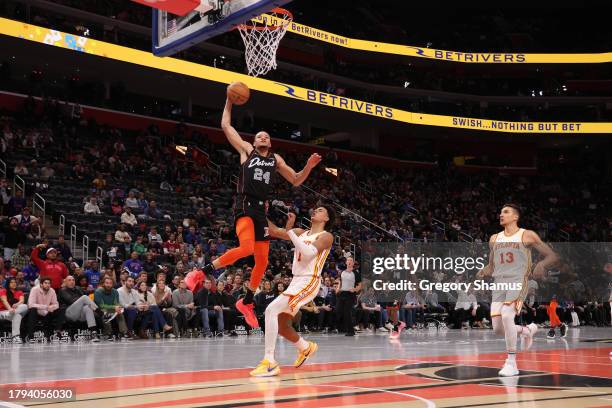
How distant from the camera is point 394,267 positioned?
2223 cm

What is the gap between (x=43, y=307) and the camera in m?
13.2

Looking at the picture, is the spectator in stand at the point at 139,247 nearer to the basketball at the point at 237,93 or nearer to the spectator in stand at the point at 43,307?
the spectator in stand at the point at 43,307

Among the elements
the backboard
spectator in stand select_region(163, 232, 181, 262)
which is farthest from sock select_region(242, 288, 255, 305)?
spectator in stand select_region(163, 232, 181, 262)

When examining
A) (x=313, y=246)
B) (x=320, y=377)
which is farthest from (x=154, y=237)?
(x=320, y=377)

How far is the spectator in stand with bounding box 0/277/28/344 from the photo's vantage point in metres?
13.0

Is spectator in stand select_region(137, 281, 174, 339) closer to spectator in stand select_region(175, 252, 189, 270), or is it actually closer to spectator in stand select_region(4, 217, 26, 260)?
spectator in stand select_region(175, 252, 189, 270)

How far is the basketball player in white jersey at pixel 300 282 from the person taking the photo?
753cm

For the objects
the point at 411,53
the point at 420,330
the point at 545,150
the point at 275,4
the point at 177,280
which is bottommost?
the point at 420,330

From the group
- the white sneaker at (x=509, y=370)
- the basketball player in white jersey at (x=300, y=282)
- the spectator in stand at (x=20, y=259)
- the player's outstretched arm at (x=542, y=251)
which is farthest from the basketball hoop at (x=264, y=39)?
the spectator in stand at (x=20, y=259)

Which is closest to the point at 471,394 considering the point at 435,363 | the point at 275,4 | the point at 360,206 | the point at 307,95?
the point at 435,363

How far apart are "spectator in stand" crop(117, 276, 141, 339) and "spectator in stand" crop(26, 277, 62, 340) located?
4.52ft

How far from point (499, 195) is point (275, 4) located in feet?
103

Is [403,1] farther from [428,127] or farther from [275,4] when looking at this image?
[275,4]

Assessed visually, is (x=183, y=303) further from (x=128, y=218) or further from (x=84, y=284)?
(x=128, y=218)
